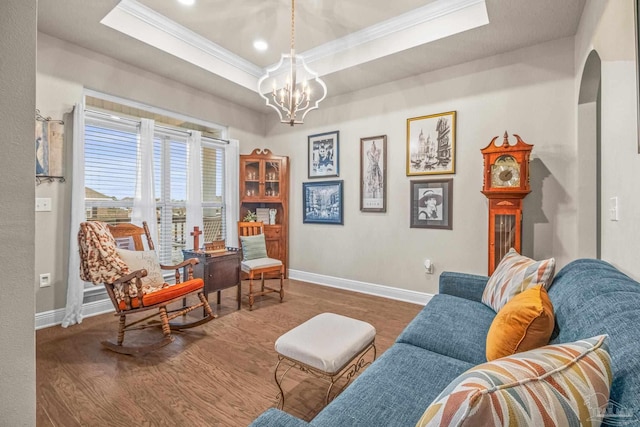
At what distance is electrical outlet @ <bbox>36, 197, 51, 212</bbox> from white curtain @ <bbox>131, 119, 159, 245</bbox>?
2.44ft

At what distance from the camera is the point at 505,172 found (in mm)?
2887

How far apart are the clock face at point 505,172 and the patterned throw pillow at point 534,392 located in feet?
8.27

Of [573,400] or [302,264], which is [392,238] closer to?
[302,264]

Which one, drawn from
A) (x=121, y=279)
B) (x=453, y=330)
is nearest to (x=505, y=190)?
(x=453, y=330)

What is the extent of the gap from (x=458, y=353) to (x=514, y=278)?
67 cm

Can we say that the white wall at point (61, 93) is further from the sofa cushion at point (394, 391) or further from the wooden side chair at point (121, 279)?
the sofa cushion at point (394, 391)

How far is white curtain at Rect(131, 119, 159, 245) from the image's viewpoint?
138 inches

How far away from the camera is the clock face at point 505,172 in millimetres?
2842

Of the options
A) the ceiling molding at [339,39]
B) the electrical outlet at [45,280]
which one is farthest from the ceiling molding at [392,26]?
the electrical outlet at [45,280]

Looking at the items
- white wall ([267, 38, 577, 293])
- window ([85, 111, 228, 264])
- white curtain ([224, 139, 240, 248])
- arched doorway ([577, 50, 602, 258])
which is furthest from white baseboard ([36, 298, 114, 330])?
arched doorway ([577, 50, 602, 258])

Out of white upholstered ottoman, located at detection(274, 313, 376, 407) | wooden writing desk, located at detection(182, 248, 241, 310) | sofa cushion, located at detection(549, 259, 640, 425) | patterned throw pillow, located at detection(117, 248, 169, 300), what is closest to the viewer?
sofa cushion, located at detection(549, 259, 640, 425)

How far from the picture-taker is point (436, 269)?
3.58 metres

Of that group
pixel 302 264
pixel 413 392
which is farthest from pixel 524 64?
pixel 302 264

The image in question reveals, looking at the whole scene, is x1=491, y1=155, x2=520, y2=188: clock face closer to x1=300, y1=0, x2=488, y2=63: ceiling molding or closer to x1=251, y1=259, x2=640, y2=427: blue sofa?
x1=300, y1=0, x2=488, y2=63: ceiling molding
